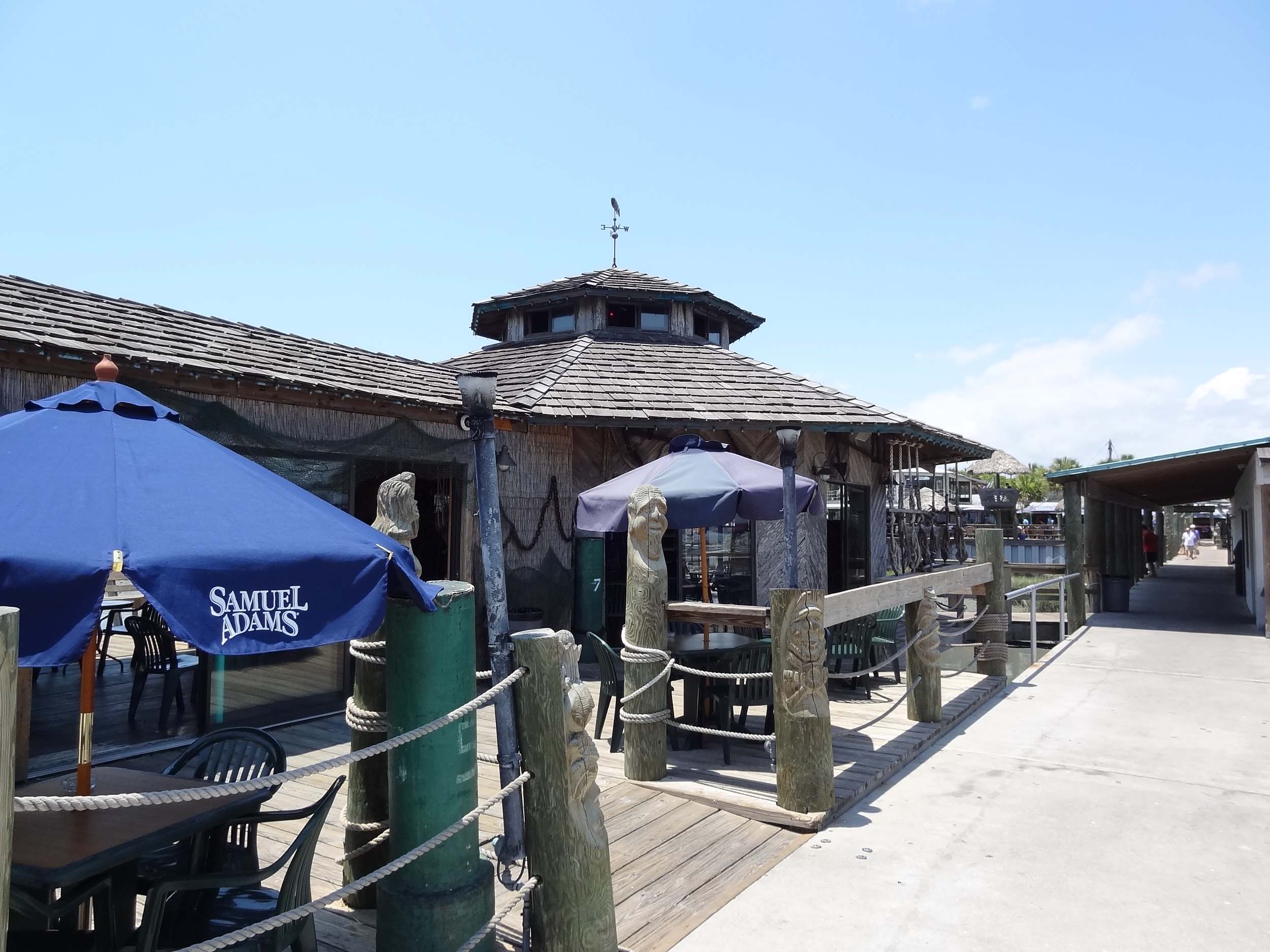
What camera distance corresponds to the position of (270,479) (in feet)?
9.63

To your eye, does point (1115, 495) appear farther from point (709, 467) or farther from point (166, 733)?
point (166, 733)

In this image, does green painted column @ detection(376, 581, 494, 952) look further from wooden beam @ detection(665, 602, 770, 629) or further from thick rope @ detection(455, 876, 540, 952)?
wooden beam @ detection(665, 602, 770, 629)

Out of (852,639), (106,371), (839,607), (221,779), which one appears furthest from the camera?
(852,639)

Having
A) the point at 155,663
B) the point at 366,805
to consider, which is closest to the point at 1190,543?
the point at 155,663

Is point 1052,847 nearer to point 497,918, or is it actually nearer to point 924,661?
point 924,661

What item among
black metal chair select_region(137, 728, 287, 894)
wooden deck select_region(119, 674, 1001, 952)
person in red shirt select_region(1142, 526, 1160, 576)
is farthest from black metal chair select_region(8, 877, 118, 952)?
person in red shirt select_region(1142, 526, 1160, 576)

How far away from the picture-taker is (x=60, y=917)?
2.63m

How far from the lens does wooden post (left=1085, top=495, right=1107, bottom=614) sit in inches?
633

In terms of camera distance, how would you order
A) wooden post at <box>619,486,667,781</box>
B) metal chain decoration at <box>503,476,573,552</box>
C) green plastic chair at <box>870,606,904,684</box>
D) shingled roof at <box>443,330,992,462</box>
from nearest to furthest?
wooden post at <box>619,486,667,781</box> → green plastic chair at <box>870,606,904,684</box> → metal chain decoration at <box>503,476,573,552</box> → shingled roof at <box>443,330,992,462</box>

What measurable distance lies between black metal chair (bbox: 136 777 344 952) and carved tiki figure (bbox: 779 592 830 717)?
8.90 ft

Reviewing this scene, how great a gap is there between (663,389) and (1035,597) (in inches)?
268

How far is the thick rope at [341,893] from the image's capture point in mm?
1972

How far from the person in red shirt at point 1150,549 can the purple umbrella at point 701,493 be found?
23393 mm

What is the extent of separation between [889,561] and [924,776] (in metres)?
7.09
